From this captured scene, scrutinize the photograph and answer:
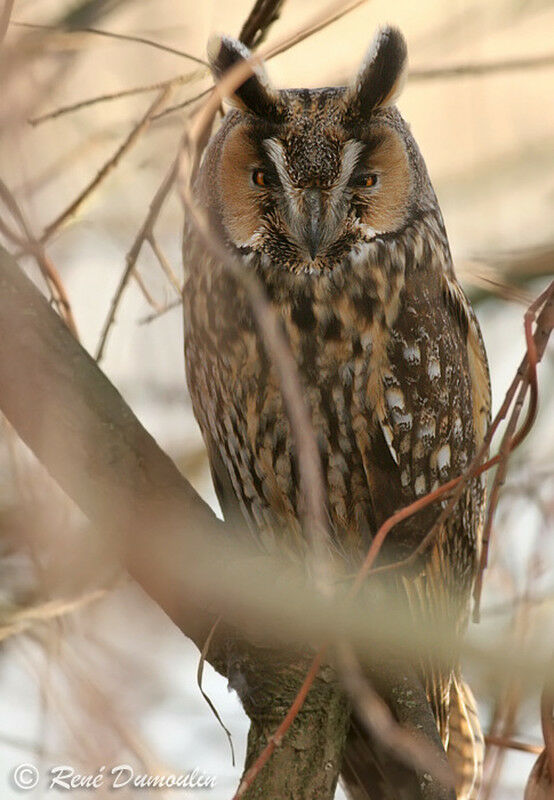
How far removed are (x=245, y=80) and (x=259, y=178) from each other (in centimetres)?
24

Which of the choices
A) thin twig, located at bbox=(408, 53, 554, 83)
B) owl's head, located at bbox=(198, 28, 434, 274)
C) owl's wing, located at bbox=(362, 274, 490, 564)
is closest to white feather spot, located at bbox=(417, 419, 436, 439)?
owl's wing, located at bbox=(362, 274, 490, 564)

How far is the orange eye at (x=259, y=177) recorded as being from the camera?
273 cm

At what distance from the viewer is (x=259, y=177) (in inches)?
108

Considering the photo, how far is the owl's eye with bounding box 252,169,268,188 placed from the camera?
2.72m

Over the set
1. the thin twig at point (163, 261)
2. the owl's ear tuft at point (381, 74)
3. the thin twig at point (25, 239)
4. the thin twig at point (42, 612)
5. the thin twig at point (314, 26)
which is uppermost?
the owl's ear tuft at point (381, 74)

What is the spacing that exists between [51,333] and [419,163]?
1.20 meters

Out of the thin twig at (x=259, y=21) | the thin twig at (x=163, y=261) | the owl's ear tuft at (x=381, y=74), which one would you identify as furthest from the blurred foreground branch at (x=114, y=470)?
the owl's ear tuft at (x=381, y=74)

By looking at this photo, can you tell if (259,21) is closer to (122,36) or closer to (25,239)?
(122,36)

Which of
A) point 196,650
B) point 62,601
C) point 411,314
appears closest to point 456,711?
point 196,650

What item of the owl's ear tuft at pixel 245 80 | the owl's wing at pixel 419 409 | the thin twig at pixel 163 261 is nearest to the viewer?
the thin twig at pixel 163 261

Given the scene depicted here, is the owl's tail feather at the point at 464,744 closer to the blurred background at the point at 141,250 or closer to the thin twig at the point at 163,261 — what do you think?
the blurred background at the point at 141,250

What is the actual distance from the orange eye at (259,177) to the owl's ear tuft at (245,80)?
0.45 feet

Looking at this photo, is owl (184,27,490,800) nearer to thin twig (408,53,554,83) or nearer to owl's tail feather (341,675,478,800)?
owl's tail feather (341,675,478,800)

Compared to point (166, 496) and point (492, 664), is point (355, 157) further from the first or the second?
point (492, 664)
